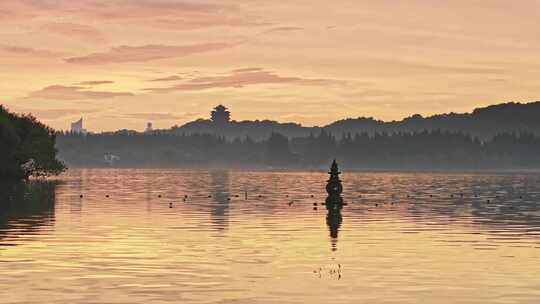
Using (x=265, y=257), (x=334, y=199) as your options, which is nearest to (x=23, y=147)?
(x=334, y=199)

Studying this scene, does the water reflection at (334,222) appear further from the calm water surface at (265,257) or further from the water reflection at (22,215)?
the water reflection at (22,215)

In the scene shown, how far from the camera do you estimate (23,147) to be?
178 m

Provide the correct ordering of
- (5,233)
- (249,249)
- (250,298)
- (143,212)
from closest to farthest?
1. (250,298)
2. (249,249)
3. (5,233)
4. (143,212)

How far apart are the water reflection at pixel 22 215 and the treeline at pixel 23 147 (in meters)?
44.6

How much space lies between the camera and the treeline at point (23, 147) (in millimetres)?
170375

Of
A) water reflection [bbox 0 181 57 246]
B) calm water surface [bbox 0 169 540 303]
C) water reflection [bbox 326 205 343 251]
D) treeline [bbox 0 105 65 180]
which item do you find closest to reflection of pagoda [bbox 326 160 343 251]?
water reflection [bbox 326 205 343 251]

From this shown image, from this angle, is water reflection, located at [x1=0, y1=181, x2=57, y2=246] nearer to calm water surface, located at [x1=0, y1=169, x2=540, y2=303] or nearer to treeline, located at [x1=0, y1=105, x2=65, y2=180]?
calm water surface, located at [x1=0, y1=169, x2=540, y2=303]

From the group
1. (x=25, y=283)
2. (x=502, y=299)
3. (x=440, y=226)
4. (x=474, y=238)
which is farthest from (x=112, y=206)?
(x=502, y=299)

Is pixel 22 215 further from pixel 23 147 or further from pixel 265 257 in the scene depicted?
pixel 23 147

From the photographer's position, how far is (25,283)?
39.2 m

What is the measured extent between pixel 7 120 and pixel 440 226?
376 feet

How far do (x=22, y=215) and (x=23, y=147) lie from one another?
323ft

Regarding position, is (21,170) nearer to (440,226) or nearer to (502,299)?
(440,226)

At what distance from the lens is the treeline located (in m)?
170
